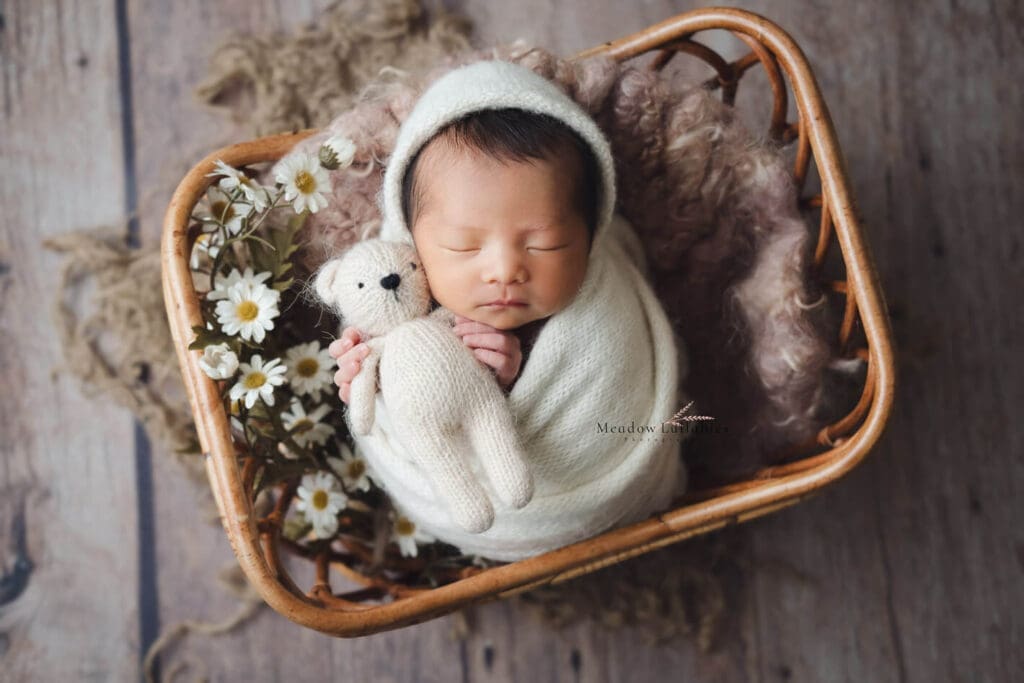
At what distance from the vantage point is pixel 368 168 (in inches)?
39.2

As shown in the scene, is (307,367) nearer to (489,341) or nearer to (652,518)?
(489,341)

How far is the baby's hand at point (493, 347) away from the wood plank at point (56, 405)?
0.77 m

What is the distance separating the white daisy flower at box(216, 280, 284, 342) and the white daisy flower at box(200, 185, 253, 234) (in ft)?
0.22

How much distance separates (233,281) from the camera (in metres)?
0.93

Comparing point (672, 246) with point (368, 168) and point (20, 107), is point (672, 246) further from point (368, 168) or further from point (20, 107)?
point (20, 107)

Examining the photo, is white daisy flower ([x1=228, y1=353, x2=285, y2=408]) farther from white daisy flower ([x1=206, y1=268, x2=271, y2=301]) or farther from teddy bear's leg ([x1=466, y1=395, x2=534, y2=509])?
teddy bear's leg ([x1=466, y1=395, x2=534, y2=509])

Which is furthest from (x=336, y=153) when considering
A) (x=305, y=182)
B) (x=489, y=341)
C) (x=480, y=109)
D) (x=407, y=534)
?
(x=407, y=534)

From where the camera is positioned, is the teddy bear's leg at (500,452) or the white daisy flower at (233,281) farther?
the white daisy flower at (233,281)

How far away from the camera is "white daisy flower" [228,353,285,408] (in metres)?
0.87

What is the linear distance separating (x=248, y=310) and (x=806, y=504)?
936mm

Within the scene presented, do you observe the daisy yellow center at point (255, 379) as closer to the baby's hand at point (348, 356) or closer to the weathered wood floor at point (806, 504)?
the baby's hand at point (348, 356)

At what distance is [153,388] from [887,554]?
1234 mm

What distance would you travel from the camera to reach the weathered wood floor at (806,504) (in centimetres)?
130

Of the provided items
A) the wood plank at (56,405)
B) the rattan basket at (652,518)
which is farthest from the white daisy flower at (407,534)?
the wood plank at (56,405)
